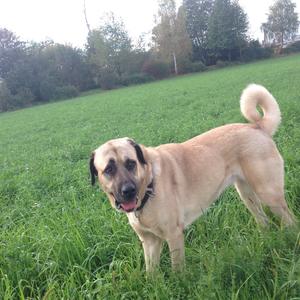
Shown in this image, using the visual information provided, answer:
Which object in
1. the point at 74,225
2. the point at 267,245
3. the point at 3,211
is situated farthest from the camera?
the point at 3,211

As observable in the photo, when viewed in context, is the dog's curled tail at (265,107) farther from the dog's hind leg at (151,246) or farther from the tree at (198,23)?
the tree at (198,23)

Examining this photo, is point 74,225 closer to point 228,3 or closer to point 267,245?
point 267,245

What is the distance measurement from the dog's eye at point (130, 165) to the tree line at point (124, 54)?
44088mm

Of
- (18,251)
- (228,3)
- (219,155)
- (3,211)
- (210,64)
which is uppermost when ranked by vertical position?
(228,3)

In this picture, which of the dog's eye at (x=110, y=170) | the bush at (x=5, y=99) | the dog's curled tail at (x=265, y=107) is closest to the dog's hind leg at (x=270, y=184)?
the dog's curled tail at (x=265, y=107)

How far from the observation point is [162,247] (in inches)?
132

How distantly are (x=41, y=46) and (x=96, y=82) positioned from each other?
11.3 meters

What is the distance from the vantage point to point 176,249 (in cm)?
298

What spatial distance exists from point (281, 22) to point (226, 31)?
19.5 meters

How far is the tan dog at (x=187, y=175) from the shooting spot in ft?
9.89

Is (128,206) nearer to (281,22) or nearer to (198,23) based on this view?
(198,23)

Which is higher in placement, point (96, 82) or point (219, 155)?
point (219, 155)

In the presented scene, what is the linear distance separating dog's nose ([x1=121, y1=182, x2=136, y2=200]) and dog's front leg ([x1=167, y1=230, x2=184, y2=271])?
517 millimetres

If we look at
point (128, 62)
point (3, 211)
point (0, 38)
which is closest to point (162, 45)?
point (128, 62)
